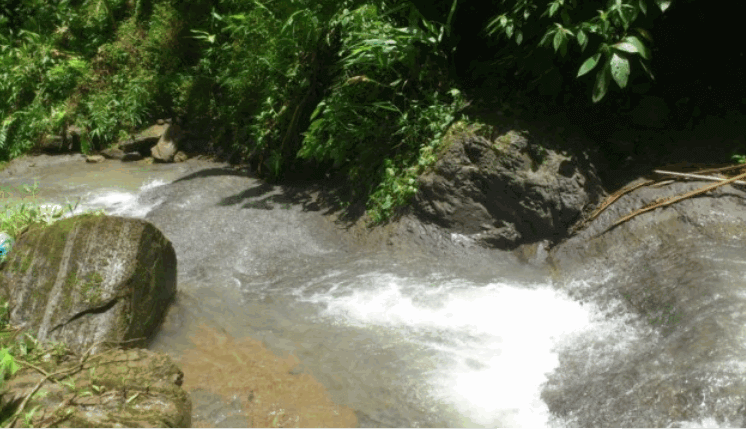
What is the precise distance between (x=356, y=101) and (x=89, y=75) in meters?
5.44

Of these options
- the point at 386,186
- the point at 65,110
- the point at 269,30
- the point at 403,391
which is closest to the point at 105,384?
the point at 403,391

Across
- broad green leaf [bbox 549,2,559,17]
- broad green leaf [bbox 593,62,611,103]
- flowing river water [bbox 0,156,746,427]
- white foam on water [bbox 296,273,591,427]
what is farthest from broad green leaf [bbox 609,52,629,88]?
white foam on water [bbox 296,273,591,427]

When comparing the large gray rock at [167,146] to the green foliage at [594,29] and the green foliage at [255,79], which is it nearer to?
the green foliage at [255,79]

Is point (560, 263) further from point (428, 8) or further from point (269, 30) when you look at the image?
point (269, 30)

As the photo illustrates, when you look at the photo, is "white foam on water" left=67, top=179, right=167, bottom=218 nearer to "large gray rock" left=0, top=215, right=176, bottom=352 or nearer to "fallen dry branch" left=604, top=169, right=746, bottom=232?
"large gray rock" left=0, top=215, right=176, bottom=352

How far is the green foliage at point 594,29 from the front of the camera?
4633 mm

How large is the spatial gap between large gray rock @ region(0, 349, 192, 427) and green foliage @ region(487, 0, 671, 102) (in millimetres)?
3371

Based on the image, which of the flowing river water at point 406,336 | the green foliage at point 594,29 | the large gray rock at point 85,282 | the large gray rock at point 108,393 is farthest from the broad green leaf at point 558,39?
the large gray rock at point 108,393

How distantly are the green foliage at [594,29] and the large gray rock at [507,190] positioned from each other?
2.87 ft

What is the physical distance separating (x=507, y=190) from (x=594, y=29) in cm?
145

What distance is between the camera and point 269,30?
7.65m

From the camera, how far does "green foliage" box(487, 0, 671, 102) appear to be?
15.2 feet

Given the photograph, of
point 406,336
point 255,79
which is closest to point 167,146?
point 255,79

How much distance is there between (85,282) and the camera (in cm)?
409
